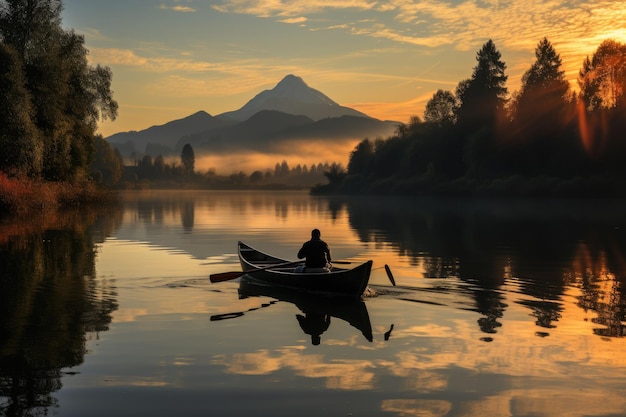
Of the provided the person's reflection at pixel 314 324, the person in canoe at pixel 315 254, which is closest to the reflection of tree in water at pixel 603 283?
the person's reflection at pixel 314 324

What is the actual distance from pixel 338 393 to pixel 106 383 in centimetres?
360

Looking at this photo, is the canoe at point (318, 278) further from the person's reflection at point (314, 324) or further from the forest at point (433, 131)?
the forest at point (433, 131)

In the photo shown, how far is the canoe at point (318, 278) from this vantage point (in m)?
17.8

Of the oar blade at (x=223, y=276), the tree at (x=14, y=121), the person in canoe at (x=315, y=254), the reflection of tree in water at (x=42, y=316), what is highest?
the tree at (x=14, y=121)

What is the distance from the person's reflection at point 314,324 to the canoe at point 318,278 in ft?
5.49

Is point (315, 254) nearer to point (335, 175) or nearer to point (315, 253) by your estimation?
point (315, 253)

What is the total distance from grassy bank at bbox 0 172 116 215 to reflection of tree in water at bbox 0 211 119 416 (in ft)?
71.7

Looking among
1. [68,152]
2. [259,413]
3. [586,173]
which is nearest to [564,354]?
[259,413]

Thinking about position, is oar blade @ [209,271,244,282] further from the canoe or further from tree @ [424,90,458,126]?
tree @ [424,90,458,126]

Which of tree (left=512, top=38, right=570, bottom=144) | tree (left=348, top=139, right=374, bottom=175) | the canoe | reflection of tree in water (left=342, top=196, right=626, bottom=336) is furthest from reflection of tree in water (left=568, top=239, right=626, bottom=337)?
tree (left=348, top=139, right=374, bottom=175)

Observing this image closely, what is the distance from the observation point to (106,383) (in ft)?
34.4

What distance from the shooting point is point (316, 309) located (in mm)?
17312

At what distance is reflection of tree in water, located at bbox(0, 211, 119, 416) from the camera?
33.7 feet

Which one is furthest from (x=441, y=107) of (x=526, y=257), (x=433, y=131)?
(x=526, y=257)
